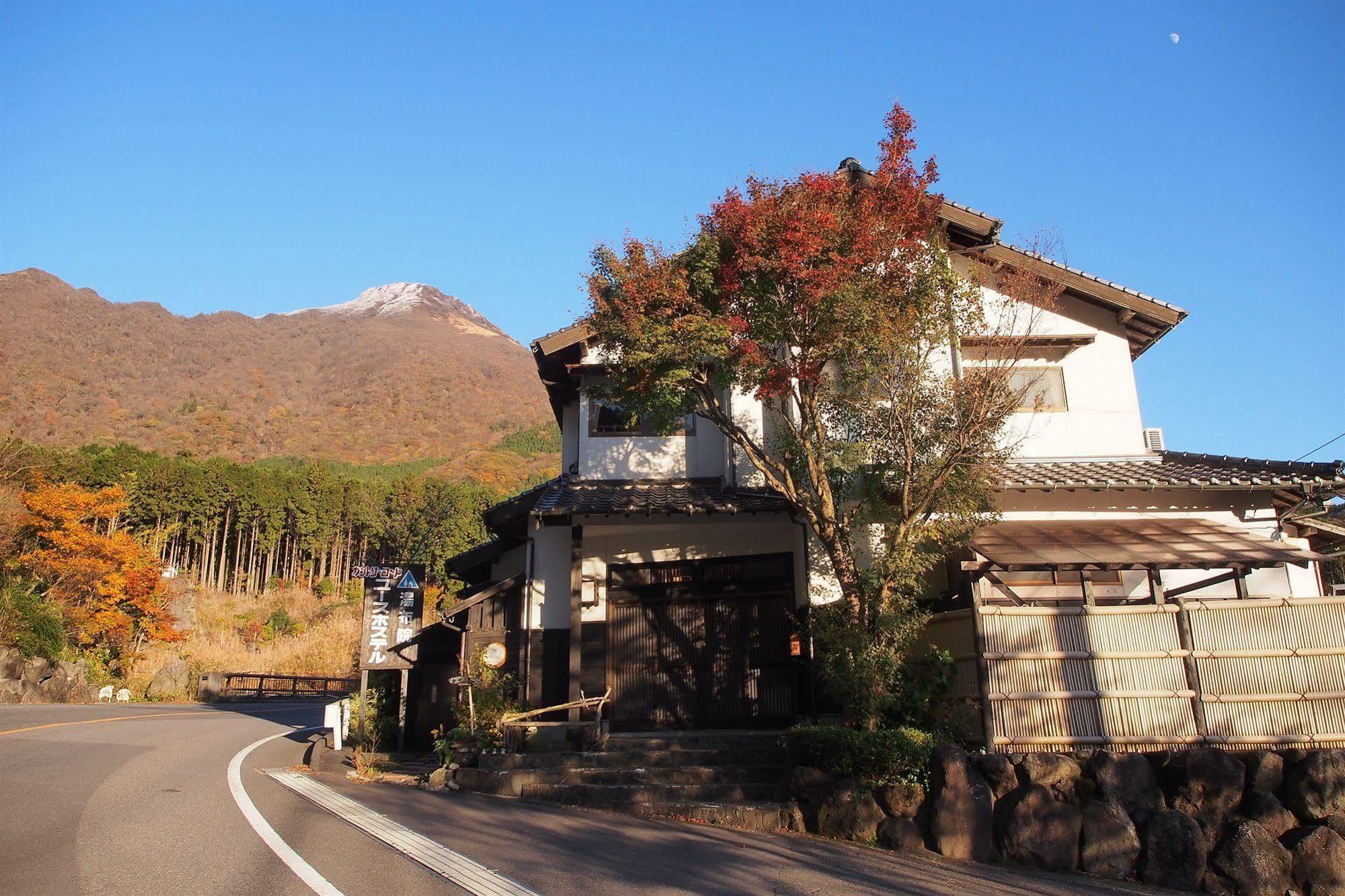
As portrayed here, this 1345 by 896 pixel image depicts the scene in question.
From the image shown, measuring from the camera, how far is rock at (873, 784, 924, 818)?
9141 millimetres

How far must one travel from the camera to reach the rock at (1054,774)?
29.9ft

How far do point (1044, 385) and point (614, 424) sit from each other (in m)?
7.53

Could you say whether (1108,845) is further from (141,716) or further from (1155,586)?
(141,716)

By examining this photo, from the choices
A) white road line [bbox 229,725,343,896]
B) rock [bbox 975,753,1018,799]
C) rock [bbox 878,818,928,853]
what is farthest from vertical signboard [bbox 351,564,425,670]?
rock [bbox 975,753,1018,799]

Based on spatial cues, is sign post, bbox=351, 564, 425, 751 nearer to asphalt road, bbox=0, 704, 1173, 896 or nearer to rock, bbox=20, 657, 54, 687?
asphalt road, bbox=0, 704, 1173, 896

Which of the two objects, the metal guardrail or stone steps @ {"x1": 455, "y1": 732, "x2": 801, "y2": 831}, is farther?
the metal guardrail

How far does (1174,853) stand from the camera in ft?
28.5

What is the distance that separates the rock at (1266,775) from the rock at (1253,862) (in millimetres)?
525

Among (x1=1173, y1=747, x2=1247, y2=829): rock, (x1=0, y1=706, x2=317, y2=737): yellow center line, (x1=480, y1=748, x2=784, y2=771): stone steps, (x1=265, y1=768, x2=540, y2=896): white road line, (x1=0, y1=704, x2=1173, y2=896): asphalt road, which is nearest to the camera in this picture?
(x1=265, y1=768, x2=540, y2=896): white road line

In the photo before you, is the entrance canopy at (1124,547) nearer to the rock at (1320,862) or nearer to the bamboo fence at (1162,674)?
the bamboo fence at (1162,674)

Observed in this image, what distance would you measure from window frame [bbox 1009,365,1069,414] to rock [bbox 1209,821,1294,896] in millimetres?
7063

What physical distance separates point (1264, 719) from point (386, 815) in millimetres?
10044

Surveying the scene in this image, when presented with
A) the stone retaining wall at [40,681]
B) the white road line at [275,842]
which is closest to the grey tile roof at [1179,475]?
the white road line at [275,842]

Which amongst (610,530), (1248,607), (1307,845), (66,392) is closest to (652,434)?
(610,530)
